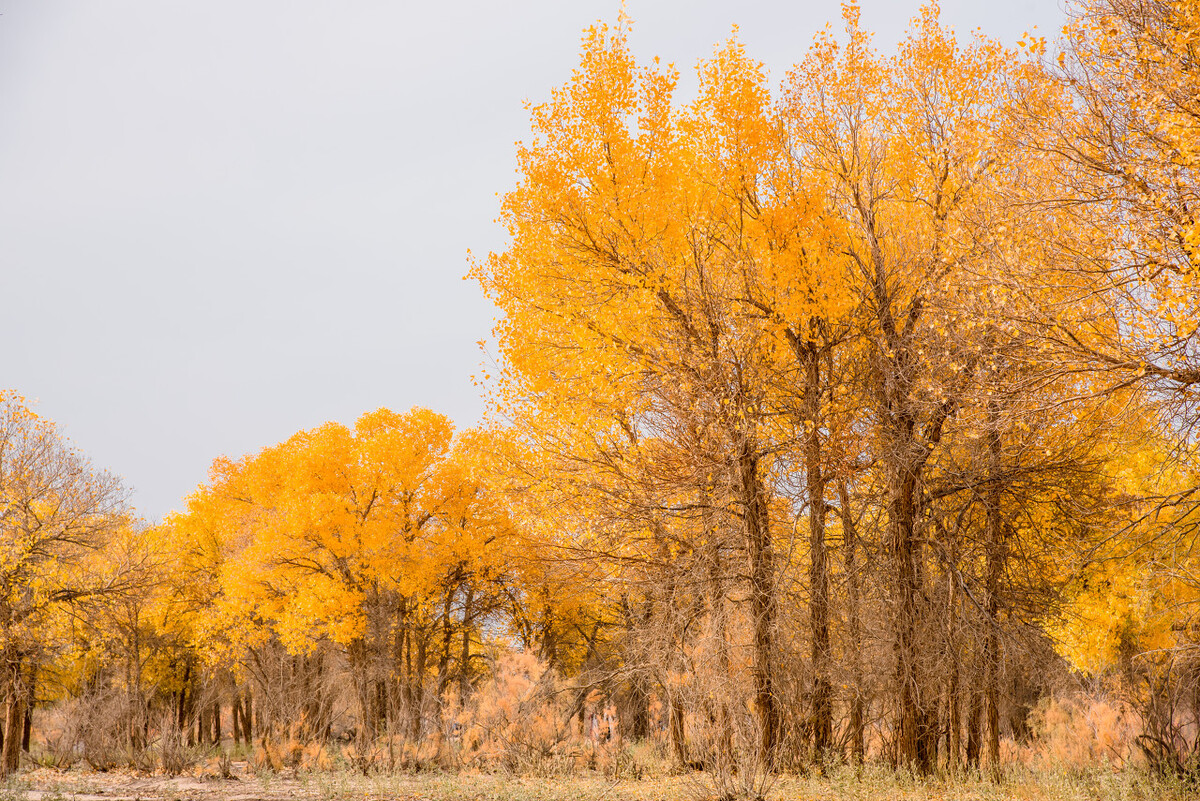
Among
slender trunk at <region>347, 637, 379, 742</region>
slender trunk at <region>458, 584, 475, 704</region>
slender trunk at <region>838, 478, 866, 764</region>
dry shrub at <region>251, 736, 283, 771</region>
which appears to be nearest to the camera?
slender trunk at <region>838, 478, 866, 764</region>

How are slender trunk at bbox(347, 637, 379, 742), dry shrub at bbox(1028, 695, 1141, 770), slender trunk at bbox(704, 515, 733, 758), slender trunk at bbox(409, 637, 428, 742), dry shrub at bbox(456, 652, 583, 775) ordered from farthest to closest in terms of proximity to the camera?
slender trunk at bbox(347, 637, 379, 742) → slender trunk at bbox(409, 637, 428, 742) → dry shrub at bbox(456, 652, 583, 775) → dry shrub at bbox(1028, 695, 1141, 770) → slender trunk at bbox(704, 515, 733, 758)

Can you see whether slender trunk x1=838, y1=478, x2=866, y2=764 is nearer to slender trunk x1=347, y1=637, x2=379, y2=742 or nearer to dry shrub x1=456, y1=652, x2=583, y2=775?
dry shrub x1=456, y1=652, x2=583, y2=775

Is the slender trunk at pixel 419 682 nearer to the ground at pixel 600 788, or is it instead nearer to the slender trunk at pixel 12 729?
the ground at pixel 600 788

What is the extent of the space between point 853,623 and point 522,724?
731cm

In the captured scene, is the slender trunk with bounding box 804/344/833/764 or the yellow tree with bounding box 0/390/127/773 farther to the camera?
the yellow tree with bounding box 0/390/127/773

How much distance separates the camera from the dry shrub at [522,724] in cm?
1648

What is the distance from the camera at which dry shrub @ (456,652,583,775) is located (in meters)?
16.5

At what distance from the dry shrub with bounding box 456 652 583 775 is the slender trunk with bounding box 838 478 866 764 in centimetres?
524

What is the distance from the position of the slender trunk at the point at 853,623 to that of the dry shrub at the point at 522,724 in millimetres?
5236

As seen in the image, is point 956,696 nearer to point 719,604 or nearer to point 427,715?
point 719,604

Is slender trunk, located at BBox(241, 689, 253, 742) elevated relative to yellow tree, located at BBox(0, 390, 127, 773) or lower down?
lower down

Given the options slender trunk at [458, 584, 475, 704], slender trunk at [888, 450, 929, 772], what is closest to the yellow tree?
slender trunk at [458, 584, 475, 704]

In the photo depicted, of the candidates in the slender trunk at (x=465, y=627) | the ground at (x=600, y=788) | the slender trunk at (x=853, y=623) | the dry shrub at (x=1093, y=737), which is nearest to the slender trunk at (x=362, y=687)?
the slender trunk at (x=465, y=627)

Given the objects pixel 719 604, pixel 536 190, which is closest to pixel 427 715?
pixel 719 604
